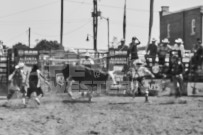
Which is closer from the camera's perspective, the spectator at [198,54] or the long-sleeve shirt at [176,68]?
the long-sleeve shirt at [176,68]

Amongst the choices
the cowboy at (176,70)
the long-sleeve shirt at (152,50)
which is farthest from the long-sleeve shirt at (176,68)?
Result: the long-sleeve shirt at (152,50)

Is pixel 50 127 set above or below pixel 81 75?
below

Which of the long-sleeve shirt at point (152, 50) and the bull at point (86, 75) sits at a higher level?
the long-sleeve shirt at point (152, 50)

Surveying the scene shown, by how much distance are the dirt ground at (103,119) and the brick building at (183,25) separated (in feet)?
101

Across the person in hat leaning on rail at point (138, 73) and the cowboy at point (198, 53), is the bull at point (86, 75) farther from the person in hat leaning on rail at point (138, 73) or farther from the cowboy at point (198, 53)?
the cowboy at point (198, 53)

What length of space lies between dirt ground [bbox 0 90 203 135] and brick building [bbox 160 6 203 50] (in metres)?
30.9

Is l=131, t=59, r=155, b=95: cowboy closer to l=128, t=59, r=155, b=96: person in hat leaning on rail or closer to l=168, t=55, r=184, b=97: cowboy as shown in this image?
l=128, t=59, r=155, b=96: person in hat leaning on rail

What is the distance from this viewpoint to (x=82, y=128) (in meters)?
12.6

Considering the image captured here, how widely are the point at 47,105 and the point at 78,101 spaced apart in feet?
6.14

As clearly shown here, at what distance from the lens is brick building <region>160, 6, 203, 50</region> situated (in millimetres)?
48787

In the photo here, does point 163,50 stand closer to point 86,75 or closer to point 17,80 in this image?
point 86,75

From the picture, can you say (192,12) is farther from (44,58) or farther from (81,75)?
(81,75)

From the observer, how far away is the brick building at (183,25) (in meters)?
48.8

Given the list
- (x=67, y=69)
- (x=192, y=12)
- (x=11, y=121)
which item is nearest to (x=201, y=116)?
(x=11, y=121)
